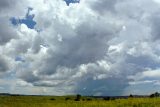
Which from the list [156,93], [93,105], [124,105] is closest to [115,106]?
[124,105]

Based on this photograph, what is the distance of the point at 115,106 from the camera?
34531 millimetres

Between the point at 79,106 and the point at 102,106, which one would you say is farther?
the point at 79,106

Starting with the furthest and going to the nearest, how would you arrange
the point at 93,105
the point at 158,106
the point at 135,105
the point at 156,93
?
the point at 156,93 → the point at 93,105 → the point at 135,105 → the point at 158,106

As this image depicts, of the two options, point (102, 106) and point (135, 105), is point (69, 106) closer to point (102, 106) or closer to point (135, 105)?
point (102, 106)

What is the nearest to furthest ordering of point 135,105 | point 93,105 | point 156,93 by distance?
point 135,105 → point 93,105 → point 156,93

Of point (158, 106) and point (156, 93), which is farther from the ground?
point (156, 93)

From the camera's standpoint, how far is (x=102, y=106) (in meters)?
35.6

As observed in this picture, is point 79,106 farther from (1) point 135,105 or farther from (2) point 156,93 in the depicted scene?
(2) point 156,93

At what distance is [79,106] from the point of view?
38000 millimetres

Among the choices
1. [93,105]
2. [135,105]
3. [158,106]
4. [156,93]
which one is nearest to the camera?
[158,106]

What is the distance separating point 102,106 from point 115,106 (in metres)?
1.60

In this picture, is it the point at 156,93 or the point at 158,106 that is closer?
the point at 158,106

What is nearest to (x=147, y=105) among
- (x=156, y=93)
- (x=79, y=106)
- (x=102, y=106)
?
(x=102, y=106)

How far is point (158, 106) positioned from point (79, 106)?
32.6 ft
